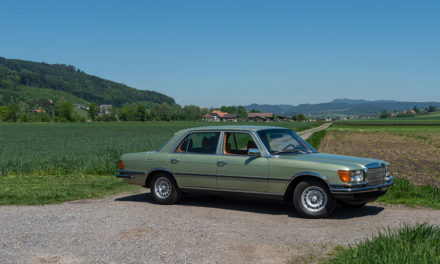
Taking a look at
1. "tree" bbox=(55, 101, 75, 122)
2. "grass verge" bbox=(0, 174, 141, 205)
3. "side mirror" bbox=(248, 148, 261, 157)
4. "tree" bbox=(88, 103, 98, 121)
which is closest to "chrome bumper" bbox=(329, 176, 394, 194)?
"side mirror" bbox=(248, 148, 261, 157)

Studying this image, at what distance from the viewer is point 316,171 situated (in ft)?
24.8

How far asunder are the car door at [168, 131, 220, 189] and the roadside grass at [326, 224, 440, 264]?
409cm

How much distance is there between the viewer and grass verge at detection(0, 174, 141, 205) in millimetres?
10180

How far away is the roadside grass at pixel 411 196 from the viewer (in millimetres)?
8766

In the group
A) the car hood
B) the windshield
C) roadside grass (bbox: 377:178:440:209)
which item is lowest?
roadside grass (bbox: 377:178:440:209)

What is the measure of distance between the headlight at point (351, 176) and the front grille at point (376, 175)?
0.24 meters

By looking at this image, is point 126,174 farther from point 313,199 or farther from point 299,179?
point 313,199

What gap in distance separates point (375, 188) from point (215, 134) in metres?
3.18

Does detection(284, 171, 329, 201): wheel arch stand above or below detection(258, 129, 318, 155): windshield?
below

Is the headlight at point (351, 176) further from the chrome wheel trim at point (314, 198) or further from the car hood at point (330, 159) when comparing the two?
the chrome wheel trim at point (314, 198)

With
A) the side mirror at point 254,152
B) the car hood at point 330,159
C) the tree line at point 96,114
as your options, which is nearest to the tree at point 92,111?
the tree line at point 96,114

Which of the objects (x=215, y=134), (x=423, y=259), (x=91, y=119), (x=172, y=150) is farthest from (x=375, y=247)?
(x=91, y=119)

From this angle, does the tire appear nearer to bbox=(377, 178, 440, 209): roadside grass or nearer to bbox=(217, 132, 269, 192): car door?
bbox=(217, 132, 269, 192): car door

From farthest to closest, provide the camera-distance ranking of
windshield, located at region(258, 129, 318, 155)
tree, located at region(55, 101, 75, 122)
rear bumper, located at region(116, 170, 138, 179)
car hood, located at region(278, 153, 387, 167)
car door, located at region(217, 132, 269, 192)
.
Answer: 1. tree, located at region(55, 101, 75, 122)
2. rear bumper, located at region(116, 170, 138, 179)
3. windshield, located at region(258, 129, 318, 155)
4. car door, located at region(217, 132, 269, 192)
5. car hood, located at region(278, 153, 387, 167)
